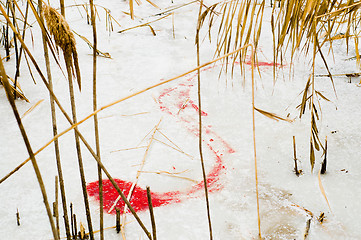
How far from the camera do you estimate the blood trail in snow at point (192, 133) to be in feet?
3.76

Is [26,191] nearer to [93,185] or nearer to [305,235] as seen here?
[93,185]

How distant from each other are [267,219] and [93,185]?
1.61ft

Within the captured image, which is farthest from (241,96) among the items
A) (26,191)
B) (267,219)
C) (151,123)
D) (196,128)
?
(26,191)

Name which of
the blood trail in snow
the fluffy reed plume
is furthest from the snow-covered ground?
the fluffy reed plume

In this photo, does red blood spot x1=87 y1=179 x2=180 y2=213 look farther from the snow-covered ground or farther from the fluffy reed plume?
the fluffy reed plume

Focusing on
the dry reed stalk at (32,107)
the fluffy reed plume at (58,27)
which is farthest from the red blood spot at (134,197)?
the fluffy reed plume at (58,27)

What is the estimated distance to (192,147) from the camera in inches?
54.6

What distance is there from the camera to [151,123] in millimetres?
1498

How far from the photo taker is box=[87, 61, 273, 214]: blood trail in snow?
115 cm

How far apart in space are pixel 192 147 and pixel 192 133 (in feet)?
0.30

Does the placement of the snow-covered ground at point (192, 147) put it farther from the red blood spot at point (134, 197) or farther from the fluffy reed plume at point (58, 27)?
the fluffy reed plume at point (58, 27)

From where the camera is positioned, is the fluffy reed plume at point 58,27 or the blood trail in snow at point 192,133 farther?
the blood trail in snow at point 192,133

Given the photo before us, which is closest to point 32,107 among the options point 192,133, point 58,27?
point 192,133

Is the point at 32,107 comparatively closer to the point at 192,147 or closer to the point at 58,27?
the point at 192,147
